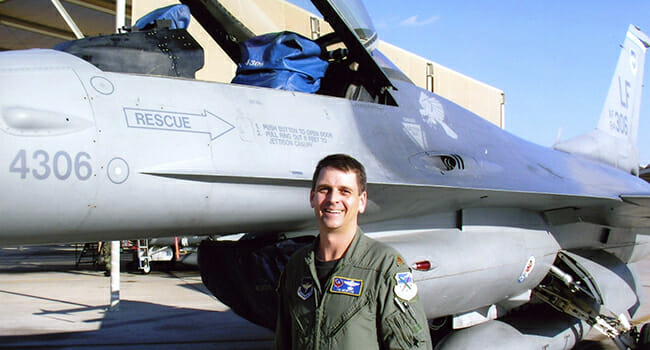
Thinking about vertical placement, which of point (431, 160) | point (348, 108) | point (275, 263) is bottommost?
point (275, 263)

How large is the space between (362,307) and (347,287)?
3.0 inches

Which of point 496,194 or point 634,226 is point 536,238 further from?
point 634,226

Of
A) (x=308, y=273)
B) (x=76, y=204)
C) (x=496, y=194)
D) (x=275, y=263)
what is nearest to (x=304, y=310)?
(x=308, y=273)

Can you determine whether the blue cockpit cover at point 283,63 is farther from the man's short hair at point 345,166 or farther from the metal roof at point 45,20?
the metal roof at point 45,20

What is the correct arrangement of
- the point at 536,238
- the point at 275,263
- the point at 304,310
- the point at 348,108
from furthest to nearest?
the point at 536,238
the point at 348,108
the point at 275,263
the point at 304,310

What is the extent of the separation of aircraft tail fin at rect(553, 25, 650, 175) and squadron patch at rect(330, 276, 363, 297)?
593cm

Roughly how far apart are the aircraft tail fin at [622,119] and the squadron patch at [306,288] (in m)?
5.90

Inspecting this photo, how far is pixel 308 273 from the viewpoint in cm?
196

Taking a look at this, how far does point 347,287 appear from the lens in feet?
5.98

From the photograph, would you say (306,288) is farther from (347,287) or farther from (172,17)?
(172,17)

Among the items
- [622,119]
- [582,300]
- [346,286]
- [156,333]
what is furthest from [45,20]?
[346,286]

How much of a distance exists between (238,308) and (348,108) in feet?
5.19

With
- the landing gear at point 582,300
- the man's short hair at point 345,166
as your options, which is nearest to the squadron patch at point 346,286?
the man's short hair at point 345,166

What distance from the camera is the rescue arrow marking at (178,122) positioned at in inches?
125
